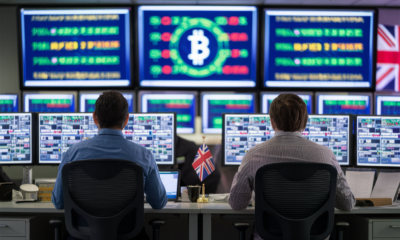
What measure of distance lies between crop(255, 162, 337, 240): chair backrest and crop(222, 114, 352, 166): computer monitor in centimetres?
92

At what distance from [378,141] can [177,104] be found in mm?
1744

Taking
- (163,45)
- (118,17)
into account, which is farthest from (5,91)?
(163,45)

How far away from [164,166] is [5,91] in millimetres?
2062

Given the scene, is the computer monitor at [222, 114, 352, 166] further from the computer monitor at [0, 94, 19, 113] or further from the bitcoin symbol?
the computer monitor at [0, 94, 19, 113]

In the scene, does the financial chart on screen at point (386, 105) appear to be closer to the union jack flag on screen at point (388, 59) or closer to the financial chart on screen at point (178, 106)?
the union jack flag on screen at point (388, 59)

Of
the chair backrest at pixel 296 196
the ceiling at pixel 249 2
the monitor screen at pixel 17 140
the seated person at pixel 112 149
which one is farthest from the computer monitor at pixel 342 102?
the monitor screen at pixel 17 140

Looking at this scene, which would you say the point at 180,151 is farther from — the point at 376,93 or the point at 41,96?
the point at 376,93

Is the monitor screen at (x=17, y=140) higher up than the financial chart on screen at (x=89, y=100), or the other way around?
the financial chart on screen at (x=89, y=100)

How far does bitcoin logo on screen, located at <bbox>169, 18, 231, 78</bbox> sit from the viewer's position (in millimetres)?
2922

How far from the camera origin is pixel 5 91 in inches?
124

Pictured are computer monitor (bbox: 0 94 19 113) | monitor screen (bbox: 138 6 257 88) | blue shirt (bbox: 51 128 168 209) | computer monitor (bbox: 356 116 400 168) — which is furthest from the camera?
computer monitor (bbox: 0 94 19 113)

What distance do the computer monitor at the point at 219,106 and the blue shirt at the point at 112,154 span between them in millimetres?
1434

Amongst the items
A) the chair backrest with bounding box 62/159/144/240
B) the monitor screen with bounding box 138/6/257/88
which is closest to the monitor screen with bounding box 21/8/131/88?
the monitor screen with bounding box 138/6/257/88

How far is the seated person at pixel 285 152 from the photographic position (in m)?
1.50
